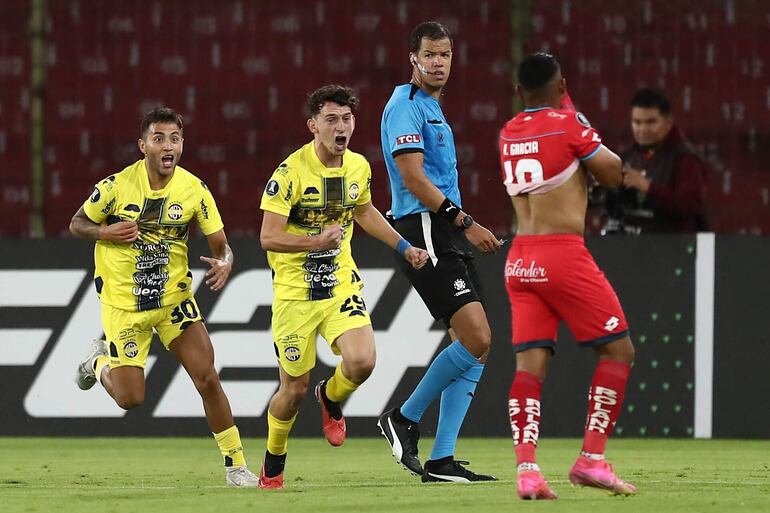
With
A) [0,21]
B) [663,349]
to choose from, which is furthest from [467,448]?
[0,21]

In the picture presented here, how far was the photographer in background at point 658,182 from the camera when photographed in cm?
1118

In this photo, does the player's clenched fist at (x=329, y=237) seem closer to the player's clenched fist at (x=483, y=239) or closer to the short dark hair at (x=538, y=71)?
the player's clenched fist at (x=483, y=239)

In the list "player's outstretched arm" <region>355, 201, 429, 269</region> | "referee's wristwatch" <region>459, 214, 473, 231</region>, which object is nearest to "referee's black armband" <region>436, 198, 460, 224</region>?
"referee's wristwatch" <region>459, 214, 473, 231</region>

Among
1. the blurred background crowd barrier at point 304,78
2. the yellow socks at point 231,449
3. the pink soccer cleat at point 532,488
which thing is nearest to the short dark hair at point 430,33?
the yellow socks at point 231,449

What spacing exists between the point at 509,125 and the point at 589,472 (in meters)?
1.48

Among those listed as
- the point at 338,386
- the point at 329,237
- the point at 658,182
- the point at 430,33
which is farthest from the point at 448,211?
the point at 658,182

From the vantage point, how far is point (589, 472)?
6.77m

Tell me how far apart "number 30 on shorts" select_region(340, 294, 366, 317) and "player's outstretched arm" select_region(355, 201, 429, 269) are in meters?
0.32

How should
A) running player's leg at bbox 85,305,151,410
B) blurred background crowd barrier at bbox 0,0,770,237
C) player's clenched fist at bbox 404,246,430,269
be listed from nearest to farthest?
player's clenched fist at bbox 404,246,430,269 → running player's leg at bbox 85,305,151,410 → blurred background crowd barrier at bbox 0,0,770,237

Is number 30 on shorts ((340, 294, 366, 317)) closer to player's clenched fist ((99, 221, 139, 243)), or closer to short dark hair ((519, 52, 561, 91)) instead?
player's clenched fist ((99, 221, 139, 243))

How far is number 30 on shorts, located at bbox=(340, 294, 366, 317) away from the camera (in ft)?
26.8

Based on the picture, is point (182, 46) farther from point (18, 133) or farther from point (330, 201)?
point (330, 201)

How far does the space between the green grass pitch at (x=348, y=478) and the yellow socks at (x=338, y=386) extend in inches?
16.9

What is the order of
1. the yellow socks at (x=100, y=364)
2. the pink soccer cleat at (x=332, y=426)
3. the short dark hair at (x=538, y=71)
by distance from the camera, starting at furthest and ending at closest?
the yellow socks at (x=100, y=364)
the pink soccer cleat at (x=332, y=426)
the short dark hair at (x=538, y=71)
